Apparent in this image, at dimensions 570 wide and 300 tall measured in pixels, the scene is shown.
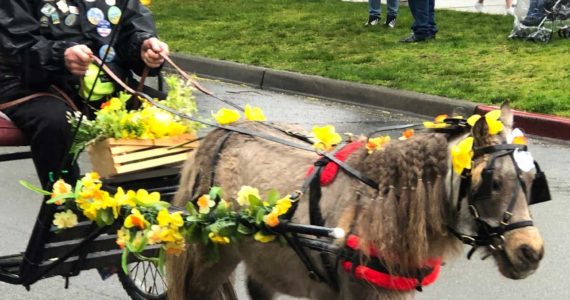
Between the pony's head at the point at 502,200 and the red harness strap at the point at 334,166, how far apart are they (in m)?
0.50

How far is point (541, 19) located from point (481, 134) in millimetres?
9893

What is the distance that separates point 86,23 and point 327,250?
197cm

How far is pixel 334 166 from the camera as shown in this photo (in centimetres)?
307

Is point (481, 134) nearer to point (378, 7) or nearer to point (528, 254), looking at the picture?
point (528, 254)

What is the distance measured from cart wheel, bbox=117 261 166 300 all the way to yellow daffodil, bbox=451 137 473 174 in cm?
243

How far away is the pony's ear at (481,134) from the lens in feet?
8.98

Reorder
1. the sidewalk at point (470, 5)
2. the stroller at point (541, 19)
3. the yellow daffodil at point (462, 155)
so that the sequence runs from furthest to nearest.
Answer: the sidewalk at point (470, 5) < the stroller at point (541, 19) < the yellow daffodil at point (462, 155)

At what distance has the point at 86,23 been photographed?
4.25m

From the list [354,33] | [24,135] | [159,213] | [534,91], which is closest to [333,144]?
[159,213]

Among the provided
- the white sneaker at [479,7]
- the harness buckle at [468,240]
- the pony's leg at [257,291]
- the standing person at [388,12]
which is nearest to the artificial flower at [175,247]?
the pony's leg at [257,291]

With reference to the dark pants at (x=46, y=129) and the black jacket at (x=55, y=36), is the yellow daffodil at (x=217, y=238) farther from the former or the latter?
the black jacket at (x=55, y=36)

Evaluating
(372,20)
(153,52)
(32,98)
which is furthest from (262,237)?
(372,20)

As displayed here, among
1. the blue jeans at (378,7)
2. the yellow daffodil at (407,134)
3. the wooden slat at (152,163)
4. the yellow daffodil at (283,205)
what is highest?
the yellow daffodil at (407,134)

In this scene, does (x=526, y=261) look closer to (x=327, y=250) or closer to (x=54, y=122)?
(x=327, y=250)
